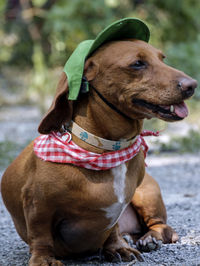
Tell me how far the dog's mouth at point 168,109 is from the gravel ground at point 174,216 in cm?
76

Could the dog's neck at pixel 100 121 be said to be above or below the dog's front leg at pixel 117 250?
above

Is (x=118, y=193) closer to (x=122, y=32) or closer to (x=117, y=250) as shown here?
(x=117, y=250)

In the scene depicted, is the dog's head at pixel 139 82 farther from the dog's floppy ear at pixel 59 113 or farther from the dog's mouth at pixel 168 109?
the dog's floppy ear at pixel 59 113

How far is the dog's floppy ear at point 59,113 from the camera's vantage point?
254 cm

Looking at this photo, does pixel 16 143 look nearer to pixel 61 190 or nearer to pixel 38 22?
pixel 61 190

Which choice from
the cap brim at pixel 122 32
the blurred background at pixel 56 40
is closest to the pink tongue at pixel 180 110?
the cap brim at pixel 122 32

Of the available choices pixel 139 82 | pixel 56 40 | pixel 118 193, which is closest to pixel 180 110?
pixel 139 82

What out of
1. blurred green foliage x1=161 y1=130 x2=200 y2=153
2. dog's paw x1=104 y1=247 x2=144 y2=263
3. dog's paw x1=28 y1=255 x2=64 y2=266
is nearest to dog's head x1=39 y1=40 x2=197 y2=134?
dog's paw x1=28 y1=255 x2=64 y2=266

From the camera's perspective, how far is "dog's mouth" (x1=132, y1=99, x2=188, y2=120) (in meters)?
2.44

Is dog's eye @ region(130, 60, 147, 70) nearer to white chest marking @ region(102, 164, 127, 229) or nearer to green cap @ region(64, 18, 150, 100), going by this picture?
green cap @ region(64, 18, 150, 100)

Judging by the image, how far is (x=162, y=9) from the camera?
13305 millimetres

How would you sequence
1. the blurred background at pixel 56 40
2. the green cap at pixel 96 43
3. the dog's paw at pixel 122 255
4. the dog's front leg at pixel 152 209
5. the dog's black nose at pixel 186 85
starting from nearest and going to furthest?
the dog's black nose at pixel 186 85
the green cap at pixel 96 43
the dog's paw at pixel 122 255
the dog's front leg at pixel 152 209
the blurred background at pixel 56 40

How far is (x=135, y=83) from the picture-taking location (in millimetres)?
2477

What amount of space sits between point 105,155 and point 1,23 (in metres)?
12.5
